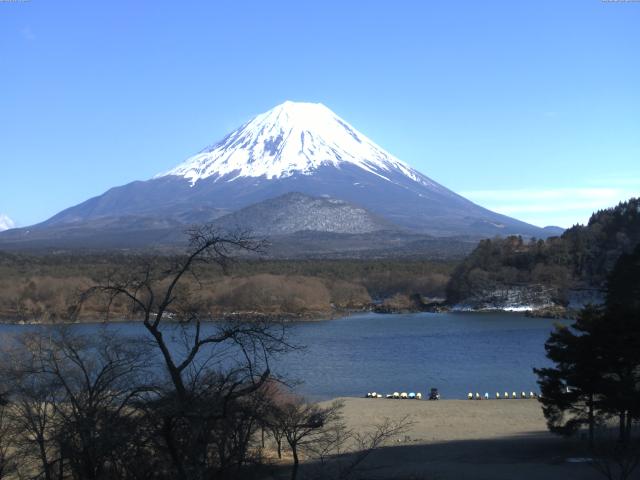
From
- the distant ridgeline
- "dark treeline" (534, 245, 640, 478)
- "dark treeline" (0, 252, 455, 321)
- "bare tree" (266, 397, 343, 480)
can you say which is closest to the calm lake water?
"dark treeline" (0, 252, 455, 321)

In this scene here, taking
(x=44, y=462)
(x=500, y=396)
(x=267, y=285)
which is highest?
(x=267, y=285)

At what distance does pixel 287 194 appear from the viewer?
5413 inches

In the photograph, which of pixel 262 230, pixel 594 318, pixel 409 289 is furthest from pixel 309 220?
pixel 594 318

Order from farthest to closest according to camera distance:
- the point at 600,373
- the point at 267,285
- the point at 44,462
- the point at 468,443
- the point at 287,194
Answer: the point at 287,194
the point at 267,285
the point at 468,443
the point at 600,373
the point at 44,462

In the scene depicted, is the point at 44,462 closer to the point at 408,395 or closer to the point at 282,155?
the point at 408,395

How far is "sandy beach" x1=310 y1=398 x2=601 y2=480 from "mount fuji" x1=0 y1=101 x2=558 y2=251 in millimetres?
104900

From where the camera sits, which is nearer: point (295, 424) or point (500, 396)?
point (295, 424)

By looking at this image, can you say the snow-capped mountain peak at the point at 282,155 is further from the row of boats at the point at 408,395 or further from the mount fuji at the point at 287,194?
the row of boats at the point at 408,395

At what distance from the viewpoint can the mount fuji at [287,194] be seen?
Result: 132750mm

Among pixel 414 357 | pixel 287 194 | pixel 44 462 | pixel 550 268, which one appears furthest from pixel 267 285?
pixel 287 194

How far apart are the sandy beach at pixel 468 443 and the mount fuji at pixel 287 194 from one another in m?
105

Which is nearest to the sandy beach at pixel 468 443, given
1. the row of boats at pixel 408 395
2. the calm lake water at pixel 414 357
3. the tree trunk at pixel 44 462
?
the row of boats at pixel 408 395

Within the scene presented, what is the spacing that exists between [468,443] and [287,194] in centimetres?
12387

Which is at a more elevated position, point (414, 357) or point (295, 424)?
point (295, 424)
